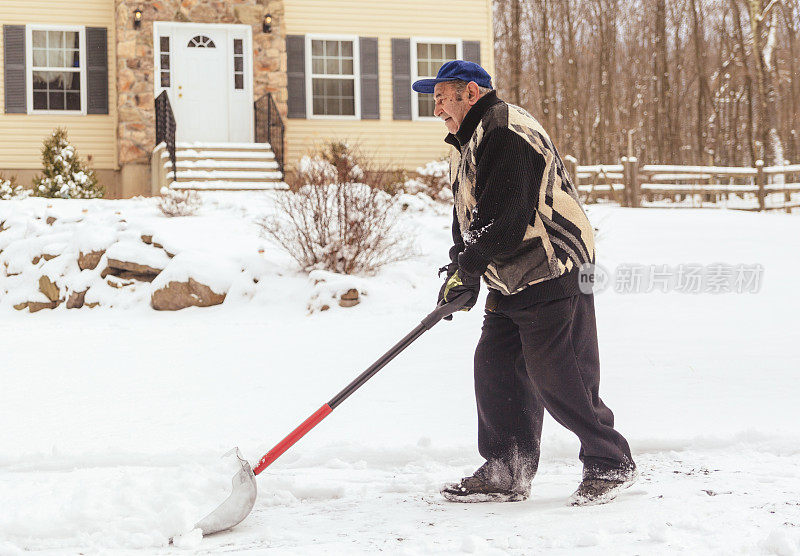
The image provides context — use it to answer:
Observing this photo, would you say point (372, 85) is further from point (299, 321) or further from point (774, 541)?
point (774, 541)

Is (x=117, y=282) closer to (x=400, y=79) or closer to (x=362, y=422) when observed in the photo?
(x=362, y=422)

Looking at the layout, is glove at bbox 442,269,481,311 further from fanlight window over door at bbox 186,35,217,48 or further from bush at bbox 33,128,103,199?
fanlight window over door at bbox 186,35,217,48

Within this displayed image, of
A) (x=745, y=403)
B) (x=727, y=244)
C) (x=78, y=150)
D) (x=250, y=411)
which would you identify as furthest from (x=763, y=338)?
(x=78, y=150)

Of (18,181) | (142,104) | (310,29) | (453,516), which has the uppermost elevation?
(310,29)

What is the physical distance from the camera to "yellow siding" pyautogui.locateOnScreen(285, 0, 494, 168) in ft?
55.5

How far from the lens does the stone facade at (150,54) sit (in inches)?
618

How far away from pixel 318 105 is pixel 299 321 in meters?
9.42

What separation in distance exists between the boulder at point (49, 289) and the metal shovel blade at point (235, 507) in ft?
22.3

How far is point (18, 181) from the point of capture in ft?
53.7

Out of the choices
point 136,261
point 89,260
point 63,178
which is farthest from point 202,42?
point 136,261

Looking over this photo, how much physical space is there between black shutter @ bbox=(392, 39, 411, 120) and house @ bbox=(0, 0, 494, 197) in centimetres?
2

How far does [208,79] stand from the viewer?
53.5ft

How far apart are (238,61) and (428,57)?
3714 mm

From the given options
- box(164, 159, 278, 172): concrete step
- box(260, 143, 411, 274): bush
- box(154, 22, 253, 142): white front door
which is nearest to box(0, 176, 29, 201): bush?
box(164, 159, 278, 172): concrete step
